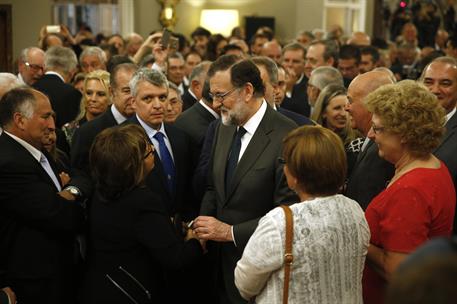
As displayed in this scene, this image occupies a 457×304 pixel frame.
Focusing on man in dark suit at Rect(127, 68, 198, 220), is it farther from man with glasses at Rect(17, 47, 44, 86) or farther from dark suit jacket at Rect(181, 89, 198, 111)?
man with glasses at Rect(17, 47, 44, 86)

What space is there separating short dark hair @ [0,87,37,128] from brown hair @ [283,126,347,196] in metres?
1.60

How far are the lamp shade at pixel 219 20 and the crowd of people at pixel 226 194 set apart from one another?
1191cm

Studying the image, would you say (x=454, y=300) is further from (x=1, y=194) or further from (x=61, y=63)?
(x=61, y=63)

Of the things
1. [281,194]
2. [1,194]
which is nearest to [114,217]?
[1,194]

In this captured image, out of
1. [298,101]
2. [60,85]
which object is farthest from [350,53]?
[60,85]

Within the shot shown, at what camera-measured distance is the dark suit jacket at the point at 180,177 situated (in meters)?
4.05

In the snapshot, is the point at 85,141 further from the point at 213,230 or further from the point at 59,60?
the point at 59,60

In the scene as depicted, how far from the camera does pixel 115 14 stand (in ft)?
50.0

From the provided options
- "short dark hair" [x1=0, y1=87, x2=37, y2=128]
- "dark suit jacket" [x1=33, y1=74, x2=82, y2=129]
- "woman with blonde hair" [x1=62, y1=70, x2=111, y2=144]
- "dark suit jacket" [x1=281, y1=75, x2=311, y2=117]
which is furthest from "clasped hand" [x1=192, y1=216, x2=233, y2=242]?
"dark suit jacket" [x1=281, y1=75, x2=311, y2=117]

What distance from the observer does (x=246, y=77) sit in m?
3.66

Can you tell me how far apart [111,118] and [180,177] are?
829 millimetres

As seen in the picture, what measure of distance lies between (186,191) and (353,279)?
5.93ft

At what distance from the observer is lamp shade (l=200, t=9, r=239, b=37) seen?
16812 millimetres

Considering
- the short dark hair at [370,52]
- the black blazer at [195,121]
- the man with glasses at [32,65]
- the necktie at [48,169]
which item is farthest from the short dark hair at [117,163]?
the short dark hair at [370,52]
